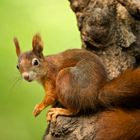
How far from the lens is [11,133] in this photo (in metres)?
2.60

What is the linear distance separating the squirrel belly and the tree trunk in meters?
0.06

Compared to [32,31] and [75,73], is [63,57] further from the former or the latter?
[32,31]

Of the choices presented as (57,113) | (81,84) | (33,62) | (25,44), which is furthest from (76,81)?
(25,44)

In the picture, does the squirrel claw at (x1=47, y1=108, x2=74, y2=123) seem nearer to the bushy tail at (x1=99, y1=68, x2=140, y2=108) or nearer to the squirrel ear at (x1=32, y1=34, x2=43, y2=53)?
the bushy tail at (x1=99, y1=68, x2=140, y2=108)

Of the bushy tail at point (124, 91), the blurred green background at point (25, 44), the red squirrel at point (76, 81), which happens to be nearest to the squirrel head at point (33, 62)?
the red squirrel at point (76, 81)

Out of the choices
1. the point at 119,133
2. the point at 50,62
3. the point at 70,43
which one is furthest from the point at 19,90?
the point at 119,133

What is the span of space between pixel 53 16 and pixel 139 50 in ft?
2.44

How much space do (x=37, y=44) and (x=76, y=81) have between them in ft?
0.88

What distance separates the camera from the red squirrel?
5.69 ft

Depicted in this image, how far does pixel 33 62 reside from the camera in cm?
202

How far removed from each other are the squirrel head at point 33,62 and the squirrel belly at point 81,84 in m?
0.14

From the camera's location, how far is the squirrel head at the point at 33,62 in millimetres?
1980


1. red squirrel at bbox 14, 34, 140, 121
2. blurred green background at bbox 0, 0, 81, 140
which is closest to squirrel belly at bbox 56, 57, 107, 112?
red squirrel at bbox 14, 34, 140, 121

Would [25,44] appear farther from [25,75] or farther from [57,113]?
[57,113]
